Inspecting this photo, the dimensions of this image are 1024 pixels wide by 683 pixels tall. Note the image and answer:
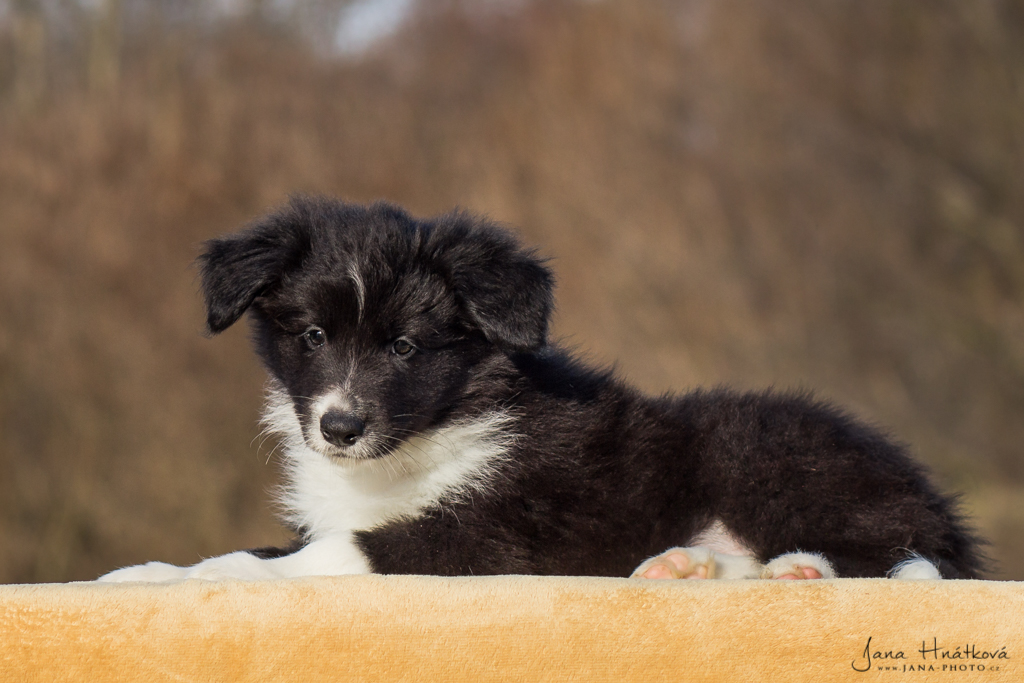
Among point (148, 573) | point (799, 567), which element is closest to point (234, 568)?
point (148, 573)

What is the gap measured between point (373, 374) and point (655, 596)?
4.23ft

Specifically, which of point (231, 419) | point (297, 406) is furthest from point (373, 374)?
point (231, 419)

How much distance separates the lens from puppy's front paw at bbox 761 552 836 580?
10.4 feet

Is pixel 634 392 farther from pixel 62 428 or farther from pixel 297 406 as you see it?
pixel 62 428

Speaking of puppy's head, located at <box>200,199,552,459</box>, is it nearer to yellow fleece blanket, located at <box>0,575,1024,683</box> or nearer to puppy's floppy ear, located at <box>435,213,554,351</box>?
puppy's floppy ear, located at <box>435,213,554,351</box>

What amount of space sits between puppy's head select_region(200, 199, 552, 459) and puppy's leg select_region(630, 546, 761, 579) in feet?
2.52

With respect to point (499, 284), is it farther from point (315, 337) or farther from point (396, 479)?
point (396, 479)

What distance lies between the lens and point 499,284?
3400 mm

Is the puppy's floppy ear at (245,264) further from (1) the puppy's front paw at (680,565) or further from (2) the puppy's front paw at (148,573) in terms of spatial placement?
(1) the puppy's front paw at (680,565)

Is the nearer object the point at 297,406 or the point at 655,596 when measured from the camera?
the point at 655,596

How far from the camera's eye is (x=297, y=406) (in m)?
3.61

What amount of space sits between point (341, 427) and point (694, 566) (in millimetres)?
1188

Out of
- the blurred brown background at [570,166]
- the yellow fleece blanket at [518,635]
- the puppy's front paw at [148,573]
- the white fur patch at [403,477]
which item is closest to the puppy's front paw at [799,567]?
the yellow fleece blanket at [518,635]

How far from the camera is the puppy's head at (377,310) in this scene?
3354mm
